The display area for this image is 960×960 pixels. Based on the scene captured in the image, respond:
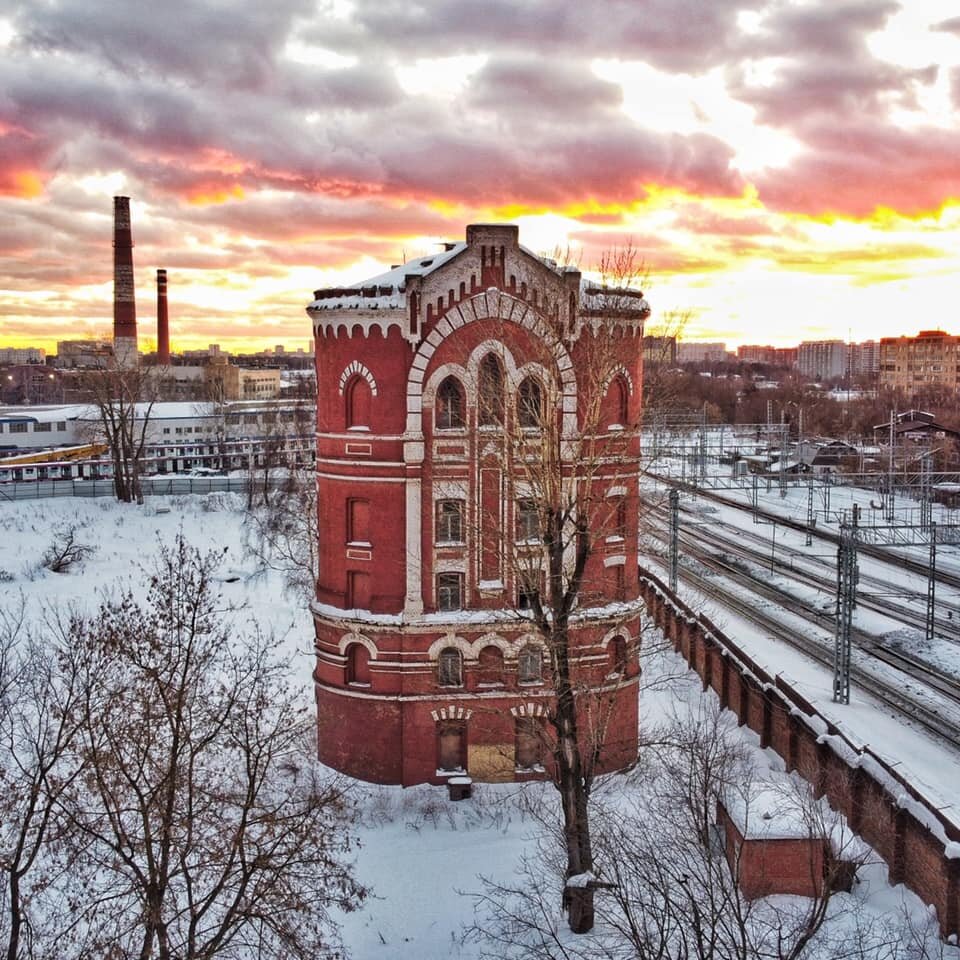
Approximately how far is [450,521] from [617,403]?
17.1ft

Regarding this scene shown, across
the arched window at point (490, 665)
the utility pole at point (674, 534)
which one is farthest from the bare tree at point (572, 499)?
the utility pole at point (674, 534)

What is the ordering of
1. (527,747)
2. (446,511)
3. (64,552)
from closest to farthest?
(446,511), (527,747), (64,552)

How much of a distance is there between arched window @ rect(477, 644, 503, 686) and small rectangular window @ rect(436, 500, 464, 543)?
2.80 meters

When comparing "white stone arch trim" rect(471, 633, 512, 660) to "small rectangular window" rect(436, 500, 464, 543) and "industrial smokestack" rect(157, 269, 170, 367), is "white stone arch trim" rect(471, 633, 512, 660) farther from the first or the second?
"industrial smokestack" rect(157, 269, 170, 367)

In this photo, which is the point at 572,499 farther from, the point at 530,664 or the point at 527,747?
the point at 527,747

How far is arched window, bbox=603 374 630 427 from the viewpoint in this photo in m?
24.0

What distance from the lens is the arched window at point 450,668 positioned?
2336 centimetres

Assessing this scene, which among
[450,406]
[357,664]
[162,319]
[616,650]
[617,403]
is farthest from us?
[162,319]

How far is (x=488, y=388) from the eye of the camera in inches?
861

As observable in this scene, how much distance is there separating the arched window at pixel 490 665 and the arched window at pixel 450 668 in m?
0.51

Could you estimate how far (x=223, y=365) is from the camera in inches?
5285

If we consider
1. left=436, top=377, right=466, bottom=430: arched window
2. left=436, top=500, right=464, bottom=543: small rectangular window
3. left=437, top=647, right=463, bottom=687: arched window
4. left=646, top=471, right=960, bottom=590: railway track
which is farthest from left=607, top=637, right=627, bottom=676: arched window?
left=646, top=471, right=960, bottom=590: railway track

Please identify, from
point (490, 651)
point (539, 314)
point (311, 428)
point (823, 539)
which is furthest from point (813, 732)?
point (311, 428)

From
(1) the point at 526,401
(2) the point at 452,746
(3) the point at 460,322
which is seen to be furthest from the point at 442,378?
(2) the point at 452,746
